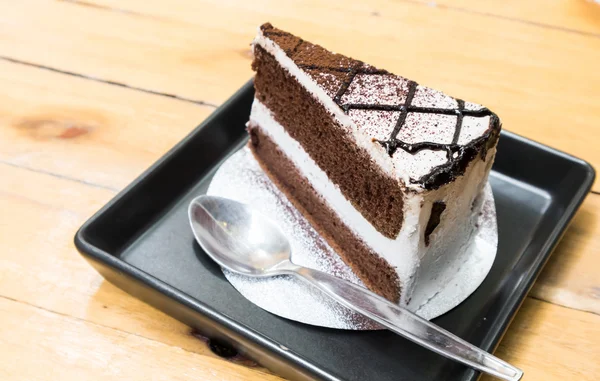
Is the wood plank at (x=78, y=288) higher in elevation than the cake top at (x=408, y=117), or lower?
lower

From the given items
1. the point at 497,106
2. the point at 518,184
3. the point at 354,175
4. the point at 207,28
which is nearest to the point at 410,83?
the point at 354,175

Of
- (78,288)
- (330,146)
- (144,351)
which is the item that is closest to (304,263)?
(330,146)

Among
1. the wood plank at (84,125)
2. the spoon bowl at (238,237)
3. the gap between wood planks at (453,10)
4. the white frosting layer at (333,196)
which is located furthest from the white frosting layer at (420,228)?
the gap between wood planks at (453,10)

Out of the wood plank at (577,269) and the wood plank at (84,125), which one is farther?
the wood plank at (84,125)

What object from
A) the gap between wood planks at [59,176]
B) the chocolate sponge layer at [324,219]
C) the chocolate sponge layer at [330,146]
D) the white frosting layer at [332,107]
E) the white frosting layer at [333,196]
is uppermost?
the white frosting layer at [332,107]

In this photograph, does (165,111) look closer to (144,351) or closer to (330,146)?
(330,146)

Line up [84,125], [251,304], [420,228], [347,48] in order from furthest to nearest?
[347,48]
[84,125]
[251,304]
[420,228]

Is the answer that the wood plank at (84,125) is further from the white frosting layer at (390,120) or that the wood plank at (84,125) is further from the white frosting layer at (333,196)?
the white frosting layer at (390,120)

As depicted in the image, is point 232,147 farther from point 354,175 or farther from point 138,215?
point 354,175
